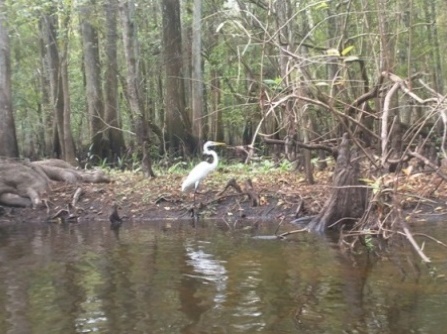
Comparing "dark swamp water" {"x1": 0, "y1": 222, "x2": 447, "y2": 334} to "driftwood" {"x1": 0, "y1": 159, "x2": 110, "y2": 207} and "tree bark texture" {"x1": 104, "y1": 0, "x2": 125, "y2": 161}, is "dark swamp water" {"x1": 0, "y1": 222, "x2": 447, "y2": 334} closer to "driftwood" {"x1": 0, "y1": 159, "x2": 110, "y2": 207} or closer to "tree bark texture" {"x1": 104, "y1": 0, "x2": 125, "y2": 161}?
"driftwood" {"x1": 0, "y1": 159, "x2": 110, "y2": 207}

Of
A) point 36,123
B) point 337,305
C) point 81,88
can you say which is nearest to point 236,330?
point 337,305

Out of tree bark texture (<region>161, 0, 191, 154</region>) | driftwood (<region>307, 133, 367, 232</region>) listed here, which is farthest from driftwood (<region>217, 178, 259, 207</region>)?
tree bark texture (<region>161, 0, 191, 154</region>)

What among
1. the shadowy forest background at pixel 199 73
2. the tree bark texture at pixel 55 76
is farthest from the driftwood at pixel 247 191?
the tree bark texture at pixel 55 76

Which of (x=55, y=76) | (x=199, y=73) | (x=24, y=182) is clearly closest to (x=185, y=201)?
(x=24, y=182)

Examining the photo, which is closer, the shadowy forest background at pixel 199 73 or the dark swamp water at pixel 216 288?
the dark swamp water at pixel 216 288

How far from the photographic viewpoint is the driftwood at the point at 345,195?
12227 millimetres

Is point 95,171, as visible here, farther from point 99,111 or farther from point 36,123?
point 36,123

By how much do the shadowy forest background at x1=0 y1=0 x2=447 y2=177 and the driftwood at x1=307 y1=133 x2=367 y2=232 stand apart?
0.38 meters

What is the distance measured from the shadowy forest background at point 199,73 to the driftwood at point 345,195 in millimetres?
380

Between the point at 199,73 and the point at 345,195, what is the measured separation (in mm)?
11306

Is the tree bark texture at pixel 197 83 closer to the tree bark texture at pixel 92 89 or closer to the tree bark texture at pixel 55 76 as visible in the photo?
the tree bark texture at pixel 92 89

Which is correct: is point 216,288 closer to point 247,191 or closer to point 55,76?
point 247,191

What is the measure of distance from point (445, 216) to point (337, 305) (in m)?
6.80

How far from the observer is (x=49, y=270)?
9.55 metres
